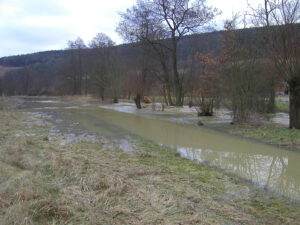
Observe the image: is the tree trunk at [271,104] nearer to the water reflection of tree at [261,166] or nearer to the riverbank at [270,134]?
the riverbank at [270,134]

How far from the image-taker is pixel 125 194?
446 cm

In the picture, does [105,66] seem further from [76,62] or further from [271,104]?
[271,104]

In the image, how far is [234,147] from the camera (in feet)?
31.0

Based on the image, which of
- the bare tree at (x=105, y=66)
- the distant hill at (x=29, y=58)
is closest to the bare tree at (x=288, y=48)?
the bare tree at (x=105, y=66)

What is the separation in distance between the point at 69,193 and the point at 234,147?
6.51 m

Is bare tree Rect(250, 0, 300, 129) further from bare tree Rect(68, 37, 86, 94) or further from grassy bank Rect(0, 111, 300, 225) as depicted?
bare tree Rect(68, 37, 86, 94)

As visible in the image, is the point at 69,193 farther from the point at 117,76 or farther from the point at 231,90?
the point at 117,76

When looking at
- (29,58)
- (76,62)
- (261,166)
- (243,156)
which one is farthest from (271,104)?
(29,58)

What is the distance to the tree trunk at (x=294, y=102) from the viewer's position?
11.1 m

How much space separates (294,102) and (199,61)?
1086cm

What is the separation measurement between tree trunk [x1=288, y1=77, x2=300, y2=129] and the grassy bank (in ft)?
21.7

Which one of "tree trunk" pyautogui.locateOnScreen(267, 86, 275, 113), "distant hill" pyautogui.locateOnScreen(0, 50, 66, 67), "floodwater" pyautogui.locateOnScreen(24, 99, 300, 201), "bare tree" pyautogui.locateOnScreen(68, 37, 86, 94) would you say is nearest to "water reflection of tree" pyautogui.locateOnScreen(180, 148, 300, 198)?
"floodwater" pyautogui.locateOnScreen(24, 99, 300, 201)

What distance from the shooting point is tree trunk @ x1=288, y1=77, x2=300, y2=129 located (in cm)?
1110

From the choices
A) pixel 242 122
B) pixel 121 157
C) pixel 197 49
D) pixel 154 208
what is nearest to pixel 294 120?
pixel 242 122
